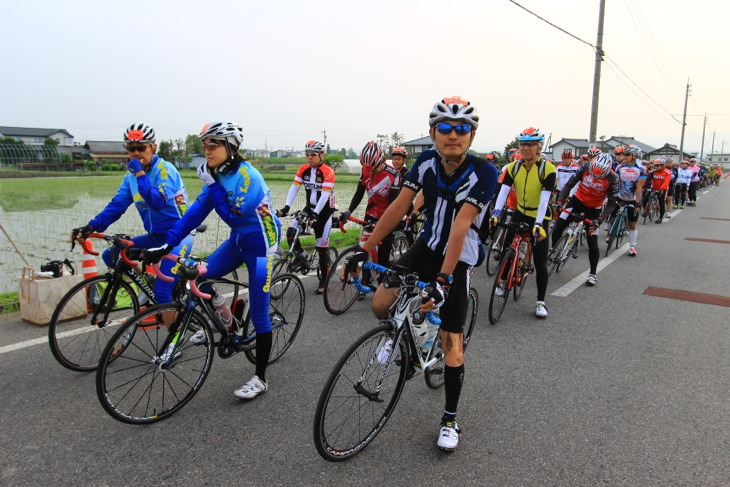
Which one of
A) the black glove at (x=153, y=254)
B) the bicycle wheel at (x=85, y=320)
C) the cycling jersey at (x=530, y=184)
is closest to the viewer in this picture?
the black glove at (x=153, y=254)

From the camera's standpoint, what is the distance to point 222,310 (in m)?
3.51

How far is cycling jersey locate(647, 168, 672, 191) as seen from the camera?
49.6ft

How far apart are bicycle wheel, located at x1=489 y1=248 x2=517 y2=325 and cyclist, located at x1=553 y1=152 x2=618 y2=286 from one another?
6.81ft

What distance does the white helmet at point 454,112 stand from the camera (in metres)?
2.74

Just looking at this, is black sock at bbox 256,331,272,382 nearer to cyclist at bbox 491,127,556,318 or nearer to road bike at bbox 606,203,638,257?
cyclist at bbox 491,127,556,318

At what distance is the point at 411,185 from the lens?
9.75 feet

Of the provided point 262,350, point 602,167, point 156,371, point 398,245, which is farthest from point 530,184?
point 156,371

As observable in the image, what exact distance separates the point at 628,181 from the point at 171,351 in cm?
1046

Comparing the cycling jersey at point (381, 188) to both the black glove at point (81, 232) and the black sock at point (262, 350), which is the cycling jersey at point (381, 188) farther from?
the black glove at point (81, 232)

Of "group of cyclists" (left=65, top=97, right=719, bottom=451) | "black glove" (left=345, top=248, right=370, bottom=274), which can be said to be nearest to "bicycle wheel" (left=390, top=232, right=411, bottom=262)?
"group of cyclists" (left=65, top=97, right=719, bottom=451)

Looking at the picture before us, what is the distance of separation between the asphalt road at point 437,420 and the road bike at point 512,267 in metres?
0.36

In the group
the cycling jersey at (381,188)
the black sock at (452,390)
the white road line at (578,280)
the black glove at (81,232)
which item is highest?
the cycling jersey at (381,188)

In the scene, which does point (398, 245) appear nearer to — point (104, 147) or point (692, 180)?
point (692, 180)

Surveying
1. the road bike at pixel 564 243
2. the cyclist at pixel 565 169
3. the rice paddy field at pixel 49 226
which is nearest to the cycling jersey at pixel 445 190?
the road bike at pixel 564 243
